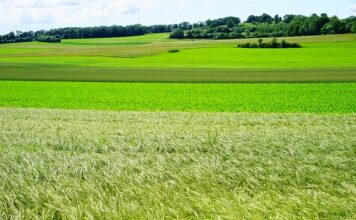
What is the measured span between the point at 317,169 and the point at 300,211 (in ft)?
5.73

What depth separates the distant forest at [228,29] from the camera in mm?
97169

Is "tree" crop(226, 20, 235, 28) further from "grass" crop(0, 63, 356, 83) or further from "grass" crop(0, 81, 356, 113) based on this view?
"grass" crop(0, 81, 356, 113)

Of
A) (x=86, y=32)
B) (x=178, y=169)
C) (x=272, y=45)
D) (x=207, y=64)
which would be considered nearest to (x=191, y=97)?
(x=178, y=169)

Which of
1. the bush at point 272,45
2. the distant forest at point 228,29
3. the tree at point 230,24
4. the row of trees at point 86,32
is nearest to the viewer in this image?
the bush at point 272,45

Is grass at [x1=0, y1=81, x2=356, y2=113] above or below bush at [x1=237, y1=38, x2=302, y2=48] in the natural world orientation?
below

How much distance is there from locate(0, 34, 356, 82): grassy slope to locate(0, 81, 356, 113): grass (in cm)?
631

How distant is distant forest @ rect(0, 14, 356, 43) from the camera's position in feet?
319

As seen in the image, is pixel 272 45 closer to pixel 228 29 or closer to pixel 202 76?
pixel 202 76

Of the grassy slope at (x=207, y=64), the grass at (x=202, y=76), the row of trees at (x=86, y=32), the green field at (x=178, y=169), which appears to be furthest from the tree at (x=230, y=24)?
the green field at (x=178, y=169)

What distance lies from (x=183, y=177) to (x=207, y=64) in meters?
52.7

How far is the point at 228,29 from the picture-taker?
12588 centimetres

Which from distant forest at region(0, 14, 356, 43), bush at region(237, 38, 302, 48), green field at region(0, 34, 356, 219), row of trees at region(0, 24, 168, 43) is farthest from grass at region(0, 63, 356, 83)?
row of trees at region(0, 24, 168, 43)

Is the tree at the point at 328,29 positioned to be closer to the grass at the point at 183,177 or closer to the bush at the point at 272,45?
the bush at the point at 272,45

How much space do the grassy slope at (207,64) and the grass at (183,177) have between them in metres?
29.5
